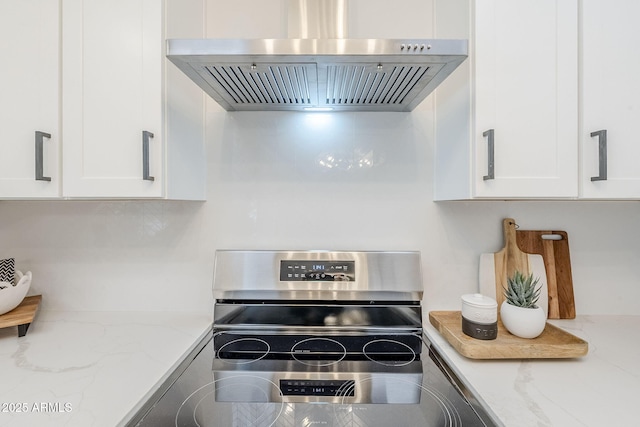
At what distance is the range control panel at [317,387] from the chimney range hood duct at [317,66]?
0.79 metres

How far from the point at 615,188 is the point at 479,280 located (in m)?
0.49

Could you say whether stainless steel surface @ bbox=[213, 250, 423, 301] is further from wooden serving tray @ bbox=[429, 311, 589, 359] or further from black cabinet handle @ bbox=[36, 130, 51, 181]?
black cabinet handle @ bbox=[36, 130, 51, 181]

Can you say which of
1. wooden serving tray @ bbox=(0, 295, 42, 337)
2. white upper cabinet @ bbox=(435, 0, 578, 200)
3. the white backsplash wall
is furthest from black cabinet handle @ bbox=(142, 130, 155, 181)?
white upper cabinet @ bbox=(435, 0, 578, 200)

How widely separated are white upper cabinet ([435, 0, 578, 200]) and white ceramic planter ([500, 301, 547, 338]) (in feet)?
1.09

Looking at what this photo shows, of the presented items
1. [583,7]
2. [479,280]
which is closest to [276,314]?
[479,280]

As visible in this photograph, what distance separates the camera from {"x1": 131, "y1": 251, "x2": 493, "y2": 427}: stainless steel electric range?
0.65m

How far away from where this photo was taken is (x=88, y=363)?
0.80 metres

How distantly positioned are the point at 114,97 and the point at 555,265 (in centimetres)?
159

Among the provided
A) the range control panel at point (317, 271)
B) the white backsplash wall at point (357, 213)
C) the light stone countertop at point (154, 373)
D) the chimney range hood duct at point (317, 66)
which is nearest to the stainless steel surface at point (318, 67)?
the chimney range hood duct at point (317, 66)

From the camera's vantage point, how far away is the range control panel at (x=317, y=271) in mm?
1076

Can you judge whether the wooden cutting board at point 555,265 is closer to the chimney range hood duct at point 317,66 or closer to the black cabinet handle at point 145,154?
the chimney range hood duct at point 317,66

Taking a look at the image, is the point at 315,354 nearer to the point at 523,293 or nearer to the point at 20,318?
the point at 523,293

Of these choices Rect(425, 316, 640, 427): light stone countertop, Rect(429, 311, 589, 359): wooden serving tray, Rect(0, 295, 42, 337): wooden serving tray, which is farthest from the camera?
Rect(0, 295, 42, 337): wooden serving tray

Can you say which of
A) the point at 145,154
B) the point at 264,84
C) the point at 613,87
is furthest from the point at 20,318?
the point at 613,87
